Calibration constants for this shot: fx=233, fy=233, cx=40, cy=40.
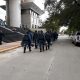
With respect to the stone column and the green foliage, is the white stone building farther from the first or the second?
the green foliage

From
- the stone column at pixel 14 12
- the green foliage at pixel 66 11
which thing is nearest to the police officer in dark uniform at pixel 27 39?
the green foliage at pixel 66 11

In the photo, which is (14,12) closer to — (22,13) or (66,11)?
(22,13)

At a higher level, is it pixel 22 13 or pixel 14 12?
pixel 22 13

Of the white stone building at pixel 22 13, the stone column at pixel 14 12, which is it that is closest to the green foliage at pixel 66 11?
the stone column at pixel 14 12

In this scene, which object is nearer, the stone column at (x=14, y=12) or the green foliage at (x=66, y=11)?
the green foliage at (x=66, y=11)

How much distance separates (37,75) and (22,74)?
633mm

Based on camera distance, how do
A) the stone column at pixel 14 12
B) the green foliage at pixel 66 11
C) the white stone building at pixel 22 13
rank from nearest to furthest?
the green foliage at pixel 66 11 < the stone column at pixel 14 12 < the white stone building at pixel 22 13

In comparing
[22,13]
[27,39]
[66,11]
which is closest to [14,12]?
[22,13]

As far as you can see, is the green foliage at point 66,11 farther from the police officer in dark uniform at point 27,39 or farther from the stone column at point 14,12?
the stone column at point 14,12

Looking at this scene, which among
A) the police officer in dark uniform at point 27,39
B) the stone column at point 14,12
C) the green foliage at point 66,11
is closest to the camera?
the police officer in dark uniform at point 27,39

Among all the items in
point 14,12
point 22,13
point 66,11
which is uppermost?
point 22,13

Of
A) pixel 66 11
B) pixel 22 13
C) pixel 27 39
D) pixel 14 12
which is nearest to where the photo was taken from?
pixel 27 39

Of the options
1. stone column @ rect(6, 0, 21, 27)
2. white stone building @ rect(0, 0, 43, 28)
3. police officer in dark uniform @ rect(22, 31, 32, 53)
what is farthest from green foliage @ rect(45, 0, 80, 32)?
white stone building @ rect(0, 0, 43, 28)

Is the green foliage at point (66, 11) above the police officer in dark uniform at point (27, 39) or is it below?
above
